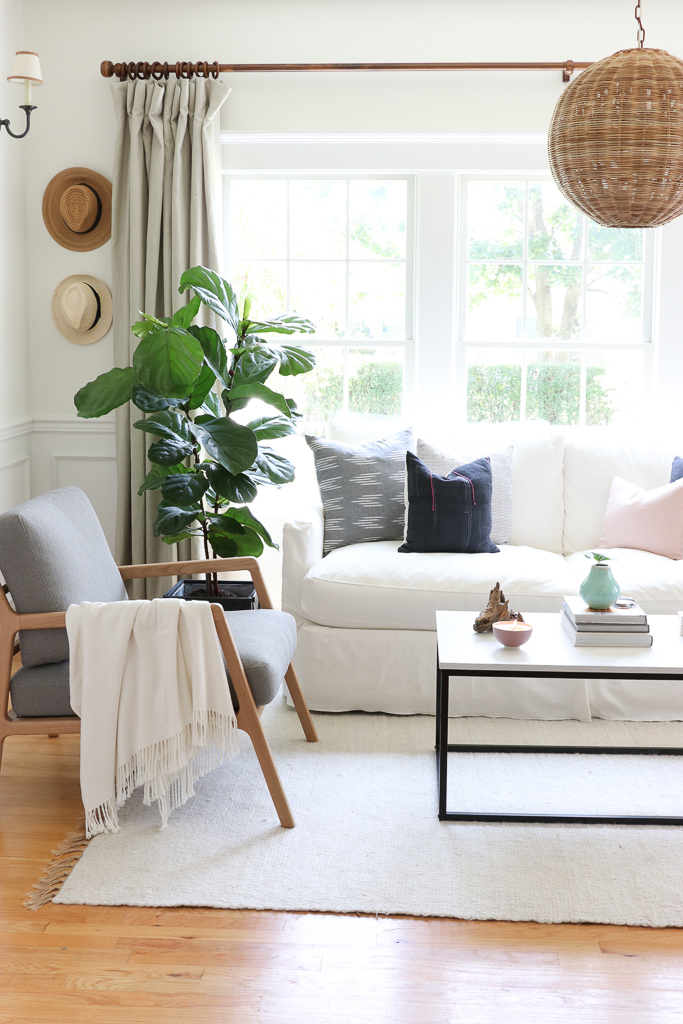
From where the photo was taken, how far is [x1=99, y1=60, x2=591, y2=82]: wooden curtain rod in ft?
12.7

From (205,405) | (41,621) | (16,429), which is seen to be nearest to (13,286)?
(16,429)

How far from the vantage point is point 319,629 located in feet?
10.5

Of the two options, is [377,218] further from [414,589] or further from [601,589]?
[601,589]

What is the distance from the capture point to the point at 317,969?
6.15ft

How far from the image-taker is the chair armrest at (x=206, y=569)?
9.43ft

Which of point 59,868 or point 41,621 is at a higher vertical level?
point 41,621

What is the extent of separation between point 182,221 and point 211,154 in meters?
0.32

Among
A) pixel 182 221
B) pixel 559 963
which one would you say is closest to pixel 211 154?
pixel 182 221

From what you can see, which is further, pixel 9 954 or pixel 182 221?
pixel 182 221

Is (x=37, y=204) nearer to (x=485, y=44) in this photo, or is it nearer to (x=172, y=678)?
(x=485, y=44)

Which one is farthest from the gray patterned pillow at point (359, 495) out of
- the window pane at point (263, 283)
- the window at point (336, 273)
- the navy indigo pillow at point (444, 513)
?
the window pane at point (263, 283)

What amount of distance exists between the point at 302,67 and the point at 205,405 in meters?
1.70

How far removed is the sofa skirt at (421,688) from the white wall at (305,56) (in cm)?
166

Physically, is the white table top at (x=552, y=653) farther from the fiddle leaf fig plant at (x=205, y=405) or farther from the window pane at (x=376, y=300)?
the window pane at (x=376, y=300)
